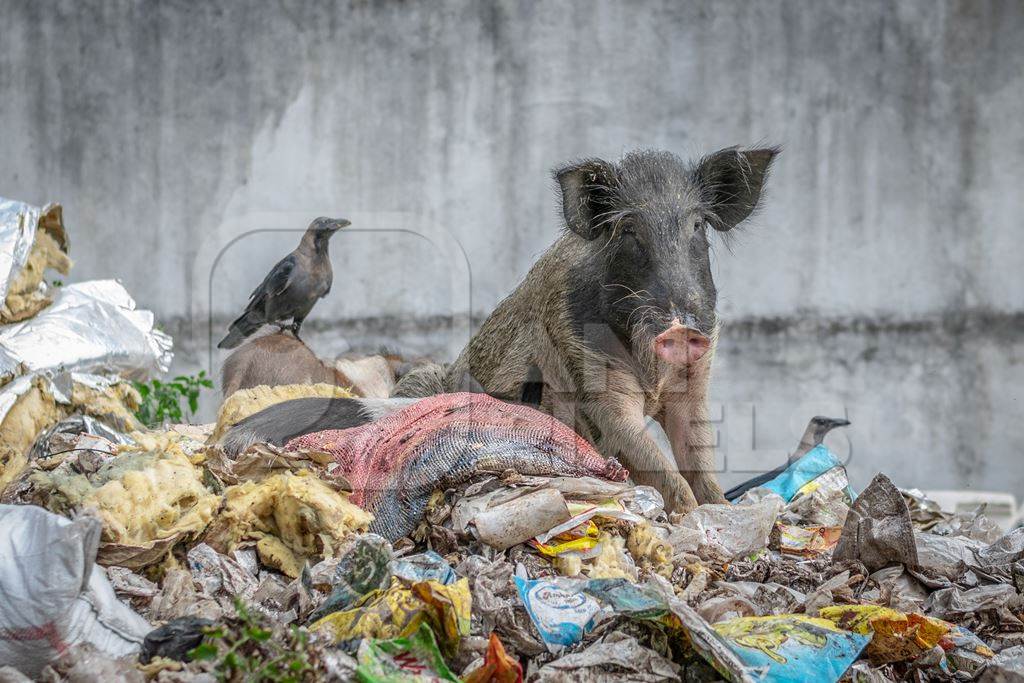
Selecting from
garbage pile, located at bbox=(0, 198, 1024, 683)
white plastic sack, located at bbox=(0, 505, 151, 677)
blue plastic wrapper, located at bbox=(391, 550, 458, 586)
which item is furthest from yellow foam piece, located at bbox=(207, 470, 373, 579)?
white plastic sack, located at bbox=(0, 505, 151, 677)

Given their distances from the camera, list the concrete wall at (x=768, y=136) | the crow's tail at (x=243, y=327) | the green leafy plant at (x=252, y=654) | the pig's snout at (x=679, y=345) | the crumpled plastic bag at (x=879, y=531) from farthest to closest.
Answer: the concrete wall at (x=768, y=136), the crow's tail at (x=243, y=327), the pig's snout at (x=679, y=345), the crumpled plastic bag at (x=879, y=531), the green leafy plant at (x=252, y=654)

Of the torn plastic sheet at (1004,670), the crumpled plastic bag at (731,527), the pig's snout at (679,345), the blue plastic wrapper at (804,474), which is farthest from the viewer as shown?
the blue plastic wrapper at (804,474)

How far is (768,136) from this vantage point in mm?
5516

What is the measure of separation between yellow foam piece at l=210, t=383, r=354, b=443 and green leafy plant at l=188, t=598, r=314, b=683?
1544mm

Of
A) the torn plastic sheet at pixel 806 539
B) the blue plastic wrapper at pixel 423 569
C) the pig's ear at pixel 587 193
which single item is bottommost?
the torn plastic sheet at pixel 806 539

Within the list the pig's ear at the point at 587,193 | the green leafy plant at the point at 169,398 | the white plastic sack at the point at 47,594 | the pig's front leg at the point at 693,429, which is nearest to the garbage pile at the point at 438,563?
the white plastic sack at the point at 47,594

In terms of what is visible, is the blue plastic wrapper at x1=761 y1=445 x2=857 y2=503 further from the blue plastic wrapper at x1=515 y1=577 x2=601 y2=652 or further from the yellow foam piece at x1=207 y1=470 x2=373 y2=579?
the yellow foam piece at x1=207 y1=470 x2=373 y2=579

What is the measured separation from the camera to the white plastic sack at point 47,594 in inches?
61.1

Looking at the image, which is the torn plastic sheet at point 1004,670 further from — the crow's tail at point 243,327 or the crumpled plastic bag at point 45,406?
the crow's tail at point 243,327

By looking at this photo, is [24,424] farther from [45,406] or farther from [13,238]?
[13,238]

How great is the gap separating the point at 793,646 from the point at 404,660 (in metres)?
0.66

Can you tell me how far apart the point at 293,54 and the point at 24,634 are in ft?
15.0

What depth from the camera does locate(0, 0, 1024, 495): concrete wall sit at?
18.3ft

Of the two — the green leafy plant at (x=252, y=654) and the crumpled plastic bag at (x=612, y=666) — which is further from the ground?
the green leafy plant at (x=252, y=654)
